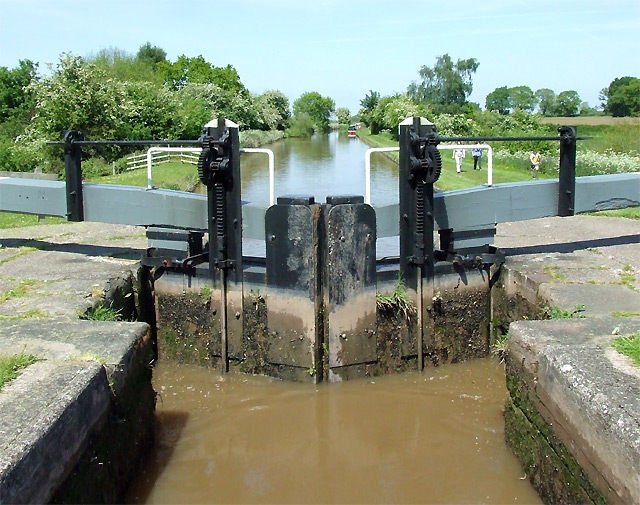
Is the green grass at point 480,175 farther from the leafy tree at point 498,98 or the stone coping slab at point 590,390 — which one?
the leafy tree at point 498,98

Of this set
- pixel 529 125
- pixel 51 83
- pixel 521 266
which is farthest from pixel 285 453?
pixel 529 125

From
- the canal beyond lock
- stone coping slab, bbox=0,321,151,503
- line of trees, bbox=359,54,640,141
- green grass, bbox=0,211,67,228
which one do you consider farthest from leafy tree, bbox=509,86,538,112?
stone coping slab, bbox=0,321,151,503

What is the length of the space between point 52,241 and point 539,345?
505 centimetres

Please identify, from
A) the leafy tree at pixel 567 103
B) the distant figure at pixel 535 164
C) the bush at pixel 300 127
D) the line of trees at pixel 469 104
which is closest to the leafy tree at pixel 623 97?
the line of trees at pixel 469 104

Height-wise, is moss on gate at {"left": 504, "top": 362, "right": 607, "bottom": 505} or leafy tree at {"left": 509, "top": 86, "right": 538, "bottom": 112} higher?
leafy tree at {"left": 509, "top": 86, "right": 538, "bottom": 112}

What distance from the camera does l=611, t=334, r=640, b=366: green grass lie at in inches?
130

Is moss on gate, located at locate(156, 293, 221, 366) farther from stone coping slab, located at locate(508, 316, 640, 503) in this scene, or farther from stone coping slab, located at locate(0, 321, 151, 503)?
stone coping slab, located at locate(508, 316, 640, 503)

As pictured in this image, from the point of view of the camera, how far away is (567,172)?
5.59 meters

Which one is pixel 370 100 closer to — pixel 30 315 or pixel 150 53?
pixel 150 53

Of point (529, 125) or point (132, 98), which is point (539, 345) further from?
point (529, 125)

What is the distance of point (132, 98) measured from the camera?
23.9 meters

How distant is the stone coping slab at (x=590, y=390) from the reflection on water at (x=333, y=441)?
69 cm

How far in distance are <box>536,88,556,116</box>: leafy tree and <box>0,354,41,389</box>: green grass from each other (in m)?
92.2

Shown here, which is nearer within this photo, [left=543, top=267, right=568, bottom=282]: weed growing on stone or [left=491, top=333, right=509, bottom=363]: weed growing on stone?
[left=543, top=267, right=568, bottom=282]: weed growing on stone
